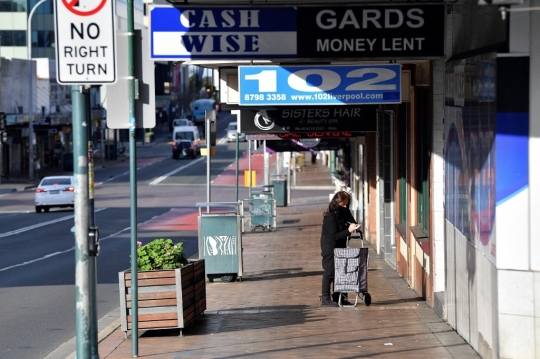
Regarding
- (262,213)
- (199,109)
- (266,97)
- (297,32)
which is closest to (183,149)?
(199,109)

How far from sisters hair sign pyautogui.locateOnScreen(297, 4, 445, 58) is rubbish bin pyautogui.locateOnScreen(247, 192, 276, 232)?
18.4 metres

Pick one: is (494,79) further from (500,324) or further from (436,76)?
(436,76)

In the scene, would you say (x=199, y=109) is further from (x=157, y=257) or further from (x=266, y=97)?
(x=157, y=257)

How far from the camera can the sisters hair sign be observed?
10.8m

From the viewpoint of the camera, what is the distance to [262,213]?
29.5 meters

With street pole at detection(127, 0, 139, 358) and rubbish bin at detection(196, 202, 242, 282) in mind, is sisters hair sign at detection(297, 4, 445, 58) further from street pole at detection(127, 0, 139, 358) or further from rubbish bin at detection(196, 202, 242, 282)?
rubbish bin at detection(196, 202, 242, 282)

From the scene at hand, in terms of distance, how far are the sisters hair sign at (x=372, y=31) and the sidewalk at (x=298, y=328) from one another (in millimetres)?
3110

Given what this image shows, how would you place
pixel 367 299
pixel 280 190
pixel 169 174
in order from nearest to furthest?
pixel 367 299 → pixel 280 190 → pixel 169 174

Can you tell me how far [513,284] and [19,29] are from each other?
80.5 metres

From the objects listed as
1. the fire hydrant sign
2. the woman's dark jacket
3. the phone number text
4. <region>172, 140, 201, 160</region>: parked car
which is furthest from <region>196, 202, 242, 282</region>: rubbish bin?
<region>172, 140, 201, 160</region>: parked car

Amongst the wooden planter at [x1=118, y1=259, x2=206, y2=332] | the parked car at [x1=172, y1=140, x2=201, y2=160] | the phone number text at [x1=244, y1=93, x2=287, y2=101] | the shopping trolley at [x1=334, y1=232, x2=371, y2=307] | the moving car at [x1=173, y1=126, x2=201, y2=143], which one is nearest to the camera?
the wooden planter at [x1=118, y1=259, x2=206, y2=332]

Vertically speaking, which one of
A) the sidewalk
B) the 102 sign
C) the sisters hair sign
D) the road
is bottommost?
the road

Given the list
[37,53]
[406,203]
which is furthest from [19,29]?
[406,203]

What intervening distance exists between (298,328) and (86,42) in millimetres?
5380
